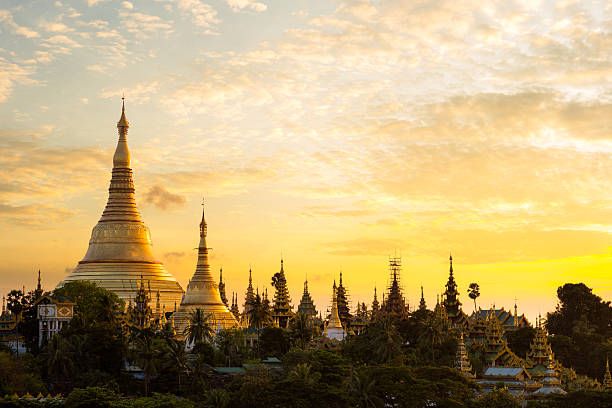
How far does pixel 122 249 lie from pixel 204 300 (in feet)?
46.8

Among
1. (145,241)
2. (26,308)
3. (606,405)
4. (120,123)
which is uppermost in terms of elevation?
(120,123)

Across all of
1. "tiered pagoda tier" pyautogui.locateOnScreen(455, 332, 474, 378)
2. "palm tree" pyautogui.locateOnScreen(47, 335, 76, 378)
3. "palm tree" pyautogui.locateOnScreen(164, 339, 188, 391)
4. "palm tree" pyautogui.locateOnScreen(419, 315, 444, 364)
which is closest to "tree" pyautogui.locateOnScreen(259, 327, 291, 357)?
"palm tree" pyautogui.locateOnScreen(419, 315, 444, 364)

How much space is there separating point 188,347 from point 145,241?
26.6 metres

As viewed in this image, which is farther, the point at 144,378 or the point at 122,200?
the point at 122,200

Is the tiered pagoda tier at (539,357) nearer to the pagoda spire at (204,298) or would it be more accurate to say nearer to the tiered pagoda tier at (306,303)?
the pagoda spire at (204,298)

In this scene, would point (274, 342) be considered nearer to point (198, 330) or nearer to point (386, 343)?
point (198, 330)

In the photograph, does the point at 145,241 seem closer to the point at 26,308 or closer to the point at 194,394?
the point at 26,308

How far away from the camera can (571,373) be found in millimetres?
105438

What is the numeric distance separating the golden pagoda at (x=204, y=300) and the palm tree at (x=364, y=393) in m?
40.8

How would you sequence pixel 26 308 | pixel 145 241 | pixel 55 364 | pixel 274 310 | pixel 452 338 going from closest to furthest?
pixel 55 364 → pixel 26 308 → pixel 452 338 → pixel 145 241 → pixel 274 310

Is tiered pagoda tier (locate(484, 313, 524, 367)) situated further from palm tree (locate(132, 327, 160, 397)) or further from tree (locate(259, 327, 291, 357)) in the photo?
palm tree (locate(132, 327, 160, 397))

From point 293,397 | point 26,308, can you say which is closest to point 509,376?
point 293,397

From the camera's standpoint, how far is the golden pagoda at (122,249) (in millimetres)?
120938

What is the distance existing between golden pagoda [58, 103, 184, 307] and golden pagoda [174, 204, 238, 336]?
6650mm
